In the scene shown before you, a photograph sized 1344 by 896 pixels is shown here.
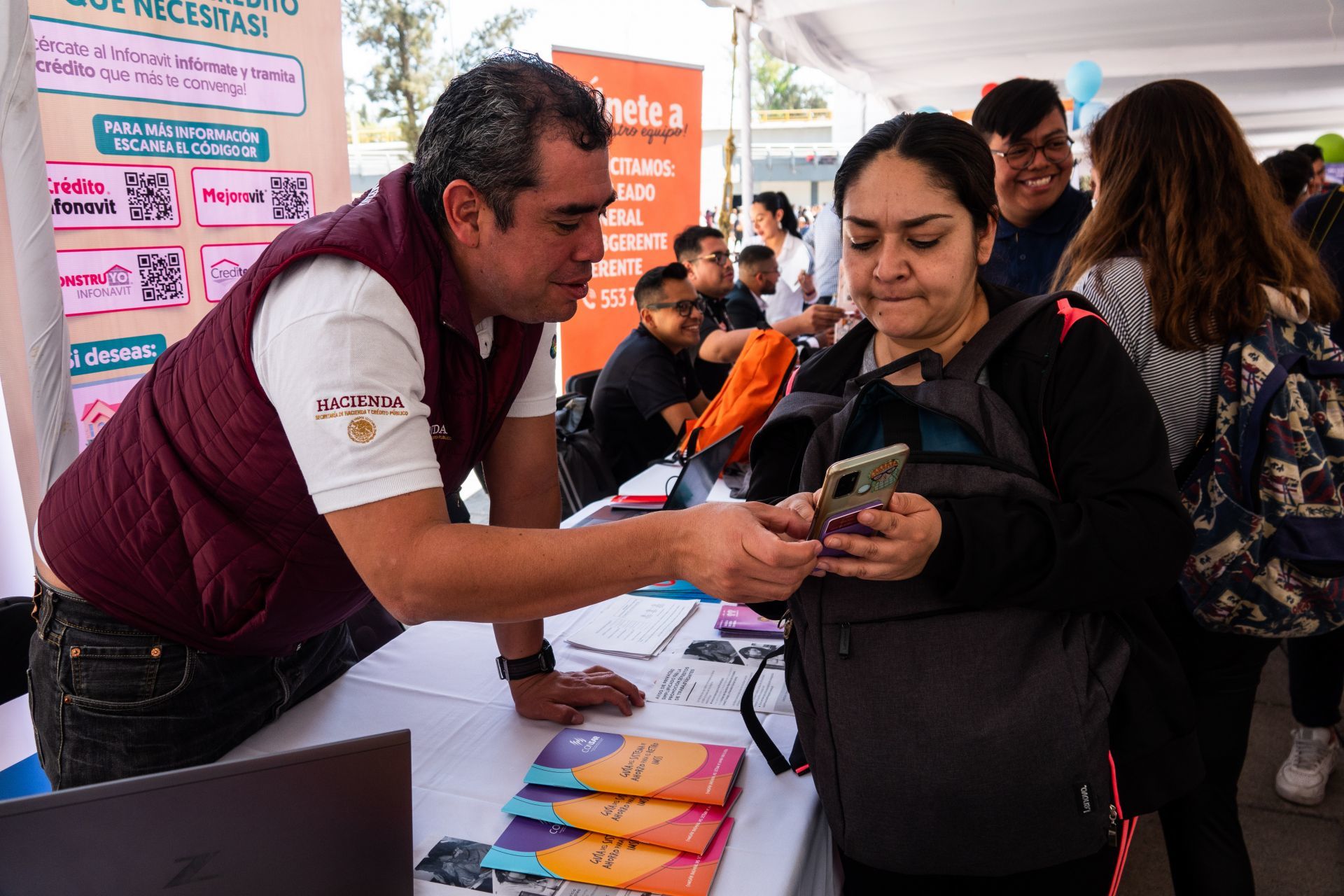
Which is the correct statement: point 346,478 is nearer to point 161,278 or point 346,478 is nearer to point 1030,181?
point 161,278

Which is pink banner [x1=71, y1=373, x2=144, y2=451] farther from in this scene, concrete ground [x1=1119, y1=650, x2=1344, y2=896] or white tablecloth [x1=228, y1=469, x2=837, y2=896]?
concrete ground [x1=1119, y1=650, x2=1344, y2=896]

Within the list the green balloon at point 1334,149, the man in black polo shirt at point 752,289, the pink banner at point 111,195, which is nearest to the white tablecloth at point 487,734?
the pink banner at point 111,195

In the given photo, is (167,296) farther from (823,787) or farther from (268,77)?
(823,787)

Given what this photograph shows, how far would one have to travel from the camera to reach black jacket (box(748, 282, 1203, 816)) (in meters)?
1.07

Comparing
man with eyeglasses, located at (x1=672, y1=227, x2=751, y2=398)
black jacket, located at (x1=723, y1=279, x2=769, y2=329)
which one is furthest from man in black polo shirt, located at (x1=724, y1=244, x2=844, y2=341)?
man with eyeglasses, located at (x1=672, y1=227, x2=751, y2=398)

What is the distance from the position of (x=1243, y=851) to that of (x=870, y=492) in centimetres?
130

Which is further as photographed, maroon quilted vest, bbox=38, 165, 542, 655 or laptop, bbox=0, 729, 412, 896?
maroon quilted vest, bbox=38, 165, 542, 655

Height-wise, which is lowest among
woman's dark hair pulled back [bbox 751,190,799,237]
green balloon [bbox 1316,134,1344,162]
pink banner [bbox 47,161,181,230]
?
pink banner [bbox 47,161,181,230]

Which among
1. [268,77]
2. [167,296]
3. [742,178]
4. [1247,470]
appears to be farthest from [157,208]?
[742,178]

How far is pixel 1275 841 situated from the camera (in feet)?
7.92

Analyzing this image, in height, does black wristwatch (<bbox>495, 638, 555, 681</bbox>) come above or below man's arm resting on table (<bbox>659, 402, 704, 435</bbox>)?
below

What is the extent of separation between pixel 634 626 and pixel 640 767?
541mm

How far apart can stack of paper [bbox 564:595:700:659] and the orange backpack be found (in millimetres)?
869

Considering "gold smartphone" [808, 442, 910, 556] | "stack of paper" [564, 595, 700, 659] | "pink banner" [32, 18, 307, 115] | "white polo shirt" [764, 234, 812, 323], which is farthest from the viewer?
"white polo shirt" [764, 234, 812, 323]
